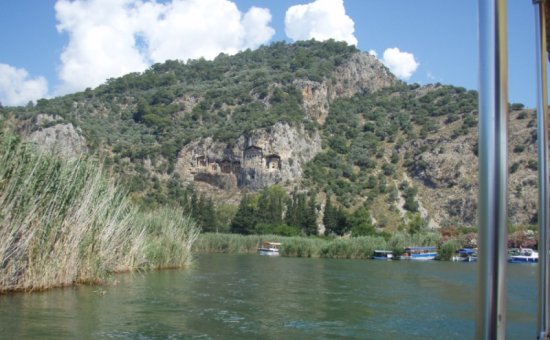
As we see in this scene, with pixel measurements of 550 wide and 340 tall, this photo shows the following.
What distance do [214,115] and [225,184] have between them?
1772cm

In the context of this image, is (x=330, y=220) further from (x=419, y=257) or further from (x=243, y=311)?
(x=243, y=311)

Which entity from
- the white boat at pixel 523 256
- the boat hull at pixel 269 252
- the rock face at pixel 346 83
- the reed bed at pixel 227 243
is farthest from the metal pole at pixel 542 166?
the rock face at pixel 346 83

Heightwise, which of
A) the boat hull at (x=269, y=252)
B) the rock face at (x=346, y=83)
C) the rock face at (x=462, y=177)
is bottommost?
the boat hull at (x=269, y=252)

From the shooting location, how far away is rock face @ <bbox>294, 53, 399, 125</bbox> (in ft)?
324

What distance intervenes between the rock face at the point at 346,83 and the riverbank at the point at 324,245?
162ft

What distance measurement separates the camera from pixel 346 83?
109 metres

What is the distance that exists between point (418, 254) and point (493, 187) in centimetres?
4480

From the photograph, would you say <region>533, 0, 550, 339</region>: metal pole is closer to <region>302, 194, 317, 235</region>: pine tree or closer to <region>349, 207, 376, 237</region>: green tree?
<region>349, 207, 376, 237</region>: green tree

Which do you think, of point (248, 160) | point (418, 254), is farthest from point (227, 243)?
point (248, 160)

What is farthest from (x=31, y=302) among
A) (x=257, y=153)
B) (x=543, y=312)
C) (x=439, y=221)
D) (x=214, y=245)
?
(x=257, y=153)

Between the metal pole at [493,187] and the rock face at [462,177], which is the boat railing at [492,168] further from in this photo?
the rock face at [462,177]

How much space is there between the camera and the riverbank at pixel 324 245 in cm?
4538

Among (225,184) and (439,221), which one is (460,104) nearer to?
(439,221)

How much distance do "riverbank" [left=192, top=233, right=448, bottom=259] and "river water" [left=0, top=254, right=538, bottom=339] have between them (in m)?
25.4
